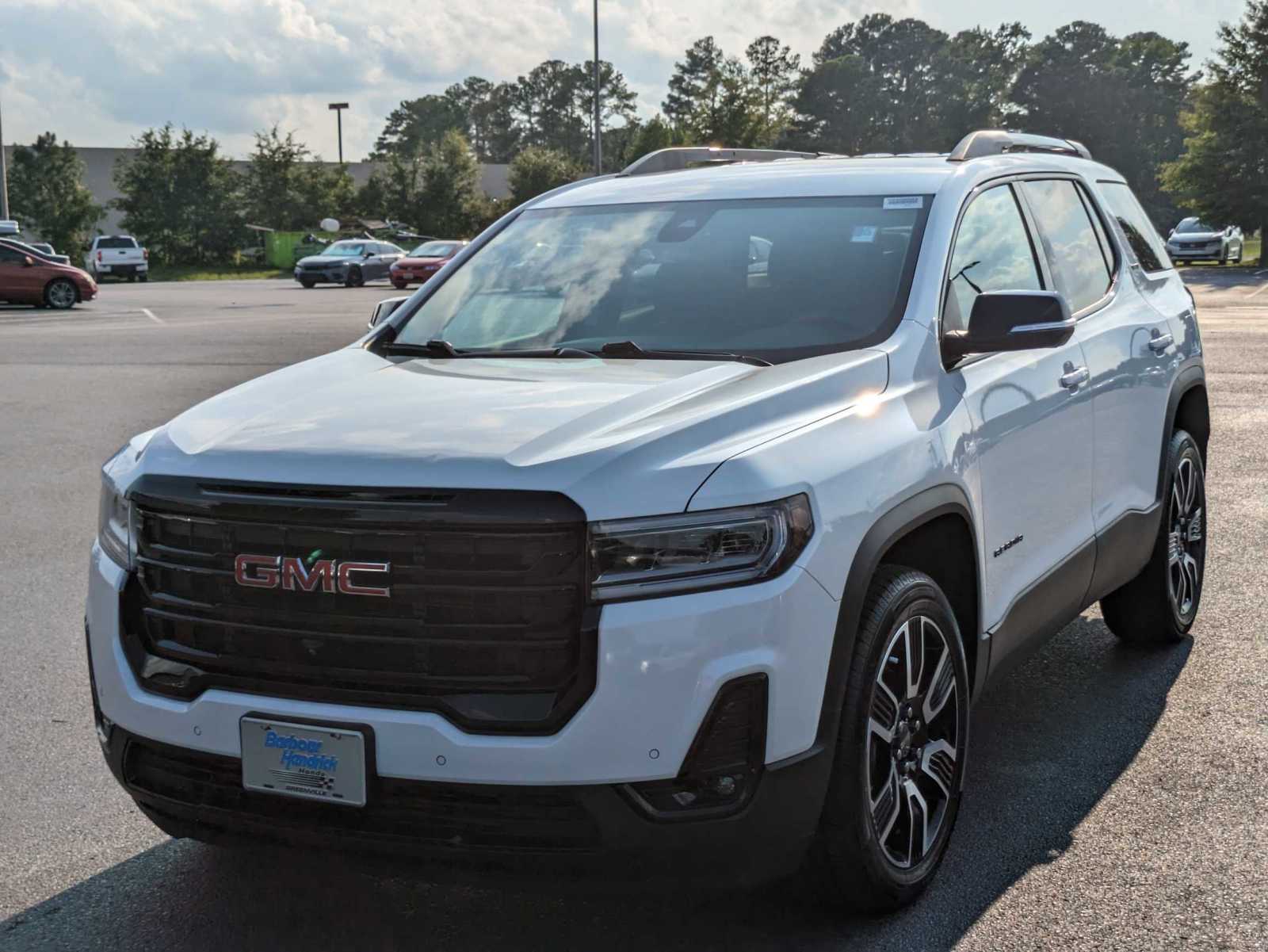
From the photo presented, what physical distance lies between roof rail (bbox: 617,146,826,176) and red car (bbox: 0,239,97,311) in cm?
2880

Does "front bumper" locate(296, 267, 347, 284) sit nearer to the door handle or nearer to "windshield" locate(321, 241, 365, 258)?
"windshield" locate(321, 241, 365, 258)

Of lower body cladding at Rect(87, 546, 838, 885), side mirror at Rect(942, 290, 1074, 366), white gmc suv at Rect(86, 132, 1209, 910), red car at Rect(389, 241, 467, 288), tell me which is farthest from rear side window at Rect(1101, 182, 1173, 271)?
red car at Rect(389, 241, 467, 288)

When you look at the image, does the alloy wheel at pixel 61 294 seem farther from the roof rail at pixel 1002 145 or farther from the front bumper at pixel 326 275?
the roof rail at pixel 1002 145

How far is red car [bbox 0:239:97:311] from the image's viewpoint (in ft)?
104


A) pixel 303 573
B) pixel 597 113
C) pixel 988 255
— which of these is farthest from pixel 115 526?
pixel 597 113

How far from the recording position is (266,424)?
348 cm

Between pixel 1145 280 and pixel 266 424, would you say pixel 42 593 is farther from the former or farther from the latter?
pixel 1145 280

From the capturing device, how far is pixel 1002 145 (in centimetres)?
525

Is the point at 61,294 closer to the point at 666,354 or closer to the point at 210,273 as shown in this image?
the point at 666,354

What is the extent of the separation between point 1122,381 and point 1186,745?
123cm

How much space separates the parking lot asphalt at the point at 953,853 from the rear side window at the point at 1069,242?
1.43 meters

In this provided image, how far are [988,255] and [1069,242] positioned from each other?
765 millimetres

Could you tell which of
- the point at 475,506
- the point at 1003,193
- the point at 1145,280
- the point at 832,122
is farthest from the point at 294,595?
the point at 832,122

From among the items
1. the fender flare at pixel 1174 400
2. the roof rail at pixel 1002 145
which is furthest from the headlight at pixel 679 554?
the fender flare at pixel 1174 400
